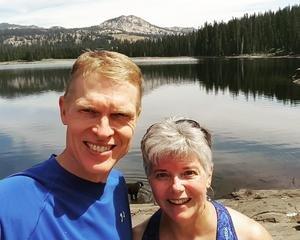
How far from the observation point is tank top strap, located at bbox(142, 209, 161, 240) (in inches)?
134

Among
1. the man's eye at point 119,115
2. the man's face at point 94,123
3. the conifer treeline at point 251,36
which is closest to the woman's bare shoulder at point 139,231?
the man's face at point 94,123

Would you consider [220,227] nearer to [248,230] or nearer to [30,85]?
[248,230]

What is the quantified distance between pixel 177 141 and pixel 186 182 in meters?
0.30

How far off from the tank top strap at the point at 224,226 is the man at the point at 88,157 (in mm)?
689

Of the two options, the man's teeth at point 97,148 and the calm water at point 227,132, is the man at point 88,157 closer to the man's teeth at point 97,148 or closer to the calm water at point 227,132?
the man's teeth at point 97,148

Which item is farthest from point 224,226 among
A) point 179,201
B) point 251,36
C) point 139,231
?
point 251,36

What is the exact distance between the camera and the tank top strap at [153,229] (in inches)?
134

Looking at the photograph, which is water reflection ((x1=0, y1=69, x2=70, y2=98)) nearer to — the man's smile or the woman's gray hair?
the woman's gray hair

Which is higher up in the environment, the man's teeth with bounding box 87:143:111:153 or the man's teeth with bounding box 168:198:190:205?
the man's teeth with bounding box 87:143:111:153

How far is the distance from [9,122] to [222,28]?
133 meters

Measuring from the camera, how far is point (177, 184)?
3.18 metres

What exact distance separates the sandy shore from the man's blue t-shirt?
693 centimetres

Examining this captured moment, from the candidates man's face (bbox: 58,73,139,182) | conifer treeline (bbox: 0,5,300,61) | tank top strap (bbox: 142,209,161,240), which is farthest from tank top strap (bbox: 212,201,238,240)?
conifer treeline (bbox: 0,5,300,61)

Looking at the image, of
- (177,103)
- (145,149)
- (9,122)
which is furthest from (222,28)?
(145,149)
